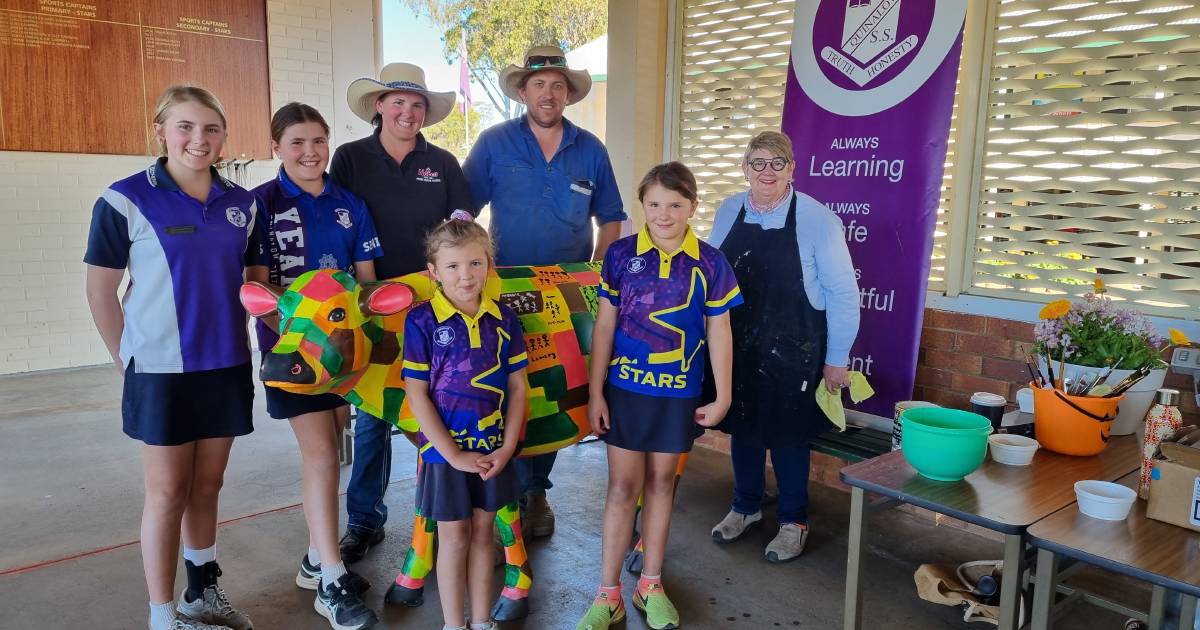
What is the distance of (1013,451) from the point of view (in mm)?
2176

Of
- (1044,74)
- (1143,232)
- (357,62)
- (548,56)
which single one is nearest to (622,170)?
(548,56)

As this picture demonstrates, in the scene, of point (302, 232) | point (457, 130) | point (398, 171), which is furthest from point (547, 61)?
point (457, 130)

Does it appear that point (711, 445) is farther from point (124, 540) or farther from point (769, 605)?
point (124, 540)

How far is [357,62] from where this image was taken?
6938mm

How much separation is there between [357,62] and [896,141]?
5081 millimetres

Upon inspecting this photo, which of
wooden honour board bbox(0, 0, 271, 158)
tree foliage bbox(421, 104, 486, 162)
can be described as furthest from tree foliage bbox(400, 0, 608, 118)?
wooden honour board bbox(0, 0, 271, 158)

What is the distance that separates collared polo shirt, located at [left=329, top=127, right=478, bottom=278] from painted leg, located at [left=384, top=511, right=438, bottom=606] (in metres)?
0.91

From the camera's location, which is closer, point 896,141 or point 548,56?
point 548,56

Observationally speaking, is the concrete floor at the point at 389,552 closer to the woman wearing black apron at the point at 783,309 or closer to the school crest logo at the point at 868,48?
the woman wearing black apron at the point at 783,309

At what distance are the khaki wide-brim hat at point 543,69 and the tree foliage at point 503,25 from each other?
11.1 metres

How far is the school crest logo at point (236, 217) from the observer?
2271mm

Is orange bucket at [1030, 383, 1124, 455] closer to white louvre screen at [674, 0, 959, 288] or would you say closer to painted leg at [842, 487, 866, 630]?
painted leg at [842, 487, 866, 630]

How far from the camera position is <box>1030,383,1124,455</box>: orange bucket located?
2.22 meters

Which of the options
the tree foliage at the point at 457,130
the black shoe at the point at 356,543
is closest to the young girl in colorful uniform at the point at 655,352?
the black shoe at the point at 356,543
